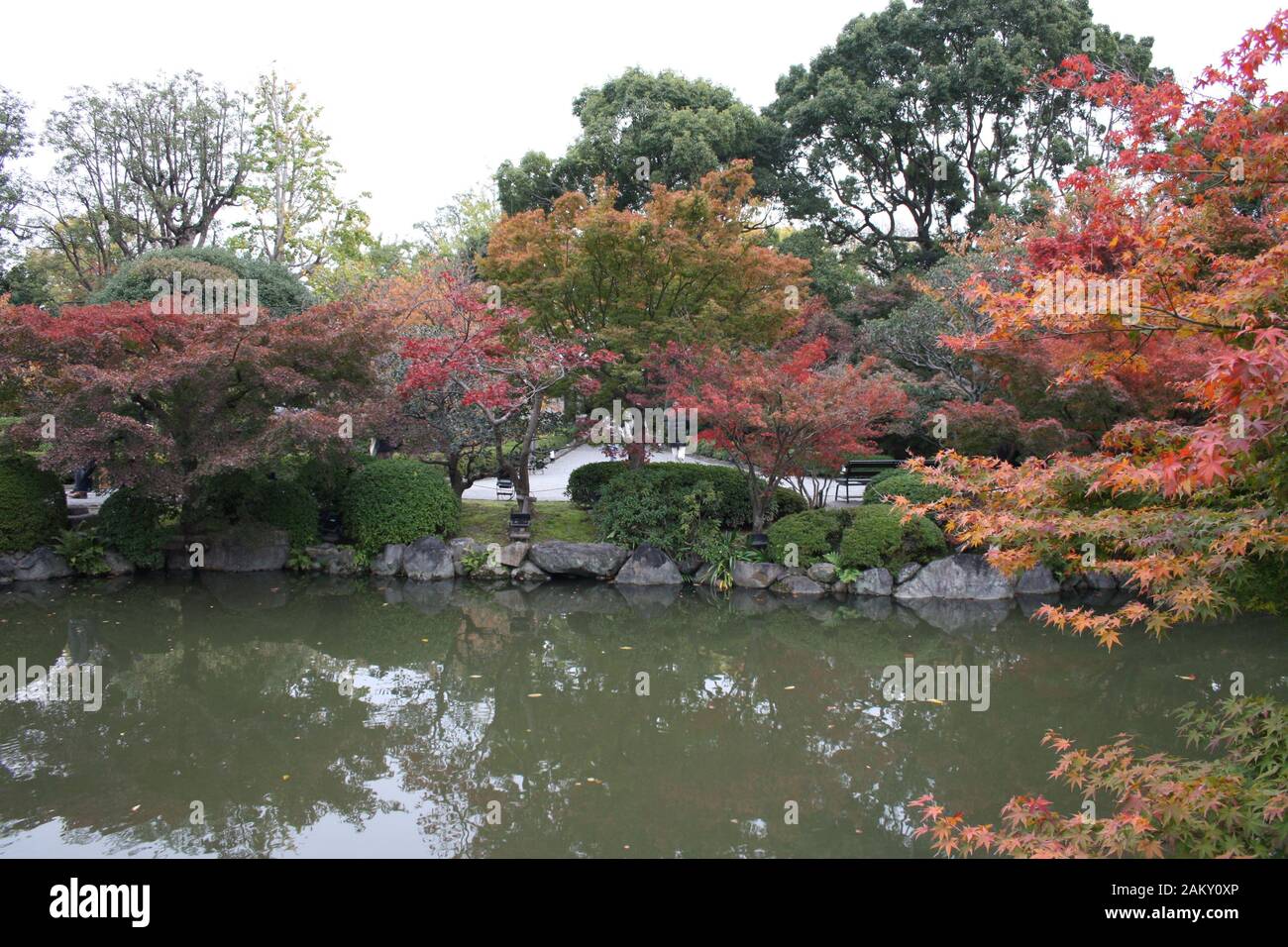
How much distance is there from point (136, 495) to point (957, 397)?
10752mm

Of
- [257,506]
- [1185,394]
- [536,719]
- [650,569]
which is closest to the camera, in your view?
[1185,394]

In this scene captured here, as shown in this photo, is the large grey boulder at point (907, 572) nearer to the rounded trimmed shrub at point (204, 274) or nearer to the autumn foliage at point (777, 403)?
the autumn foliage at point (777, 403)

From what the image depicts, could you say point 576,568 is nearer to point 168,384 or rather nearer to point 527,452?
point 527,452

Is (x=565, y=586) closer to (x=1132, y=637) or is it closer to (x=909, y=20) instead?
(x=1132, y=637)

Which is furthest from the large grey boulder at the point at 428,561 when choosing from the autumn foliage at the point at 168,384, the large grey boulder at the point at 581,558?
the autumn foliage at the point at 168,384

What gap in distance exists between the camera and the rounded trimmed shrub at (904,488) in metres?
9.76

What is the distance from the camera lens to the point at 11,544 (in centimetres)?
911

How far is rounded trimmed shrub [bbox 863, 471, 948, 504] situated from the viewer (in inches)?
384

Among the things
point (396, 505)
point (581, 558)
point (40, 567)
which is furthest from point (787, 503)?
point (40, 567)

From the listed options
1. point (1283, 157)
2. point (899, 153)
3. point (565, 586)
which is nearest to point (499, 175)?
point (899, 153)

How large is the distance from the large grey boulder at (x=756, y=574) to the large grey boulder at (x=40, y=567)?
303 inches

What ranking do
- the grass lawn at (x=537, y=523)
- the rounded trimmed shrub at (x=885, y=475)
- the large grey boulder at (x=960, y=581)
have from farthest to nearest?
the rounded trimmed shrub at (x=885, y=475) → the grass lawn at (x=537, y=523) → the large grey boulder at (x=960, y=581)

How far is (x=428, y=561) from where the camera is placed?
393 inches

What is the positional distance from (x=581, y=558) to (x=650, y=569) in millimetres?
853
